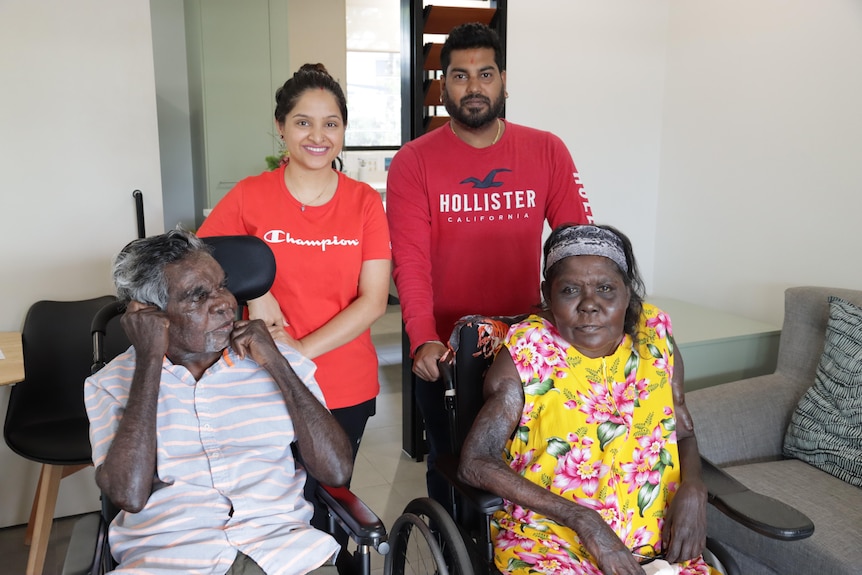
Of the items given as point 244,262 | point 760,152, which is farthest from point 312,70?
point 760,152

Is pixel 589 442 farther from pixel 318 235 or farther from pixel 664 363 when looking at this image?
pixel 318 235

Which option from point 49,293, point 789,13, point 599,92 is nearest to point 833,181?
point 789,13

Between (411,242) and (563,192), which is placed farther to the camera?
(563,192)

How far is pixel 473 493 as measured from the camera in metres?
1.74

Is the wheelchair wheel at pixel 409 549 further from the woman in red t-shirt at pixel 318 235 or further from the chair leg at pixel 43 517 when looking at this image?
the chair leg at pixel 43 517

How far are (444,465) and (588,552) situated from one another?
17.3 inches

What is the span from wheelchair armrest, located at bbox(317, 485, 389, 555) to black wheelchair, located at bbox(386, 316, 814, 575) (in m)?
0.18

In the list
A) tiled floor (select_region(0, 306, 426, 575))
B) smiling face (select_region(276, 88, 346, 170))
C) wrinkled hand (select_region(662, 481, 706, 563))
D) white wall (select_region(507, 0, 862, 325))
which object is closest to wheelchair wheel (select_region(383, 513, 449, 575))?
wrinkled hand (select_region(662, 481, 706, 563))

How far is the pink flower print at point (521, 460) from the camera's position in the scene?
179cm

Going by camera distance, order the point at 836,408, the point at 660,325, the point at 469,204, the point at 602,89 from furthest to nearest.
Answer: the point at 602,89 < the point at 836,408 < the point at 469,204 < the point at 660,325

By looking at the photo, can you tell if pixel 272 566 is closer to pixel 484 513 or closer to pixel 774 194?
pixel 484 513

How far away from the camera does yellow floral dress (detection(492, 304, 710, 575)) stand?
1731mm

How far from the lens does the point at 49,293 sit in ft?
9.39

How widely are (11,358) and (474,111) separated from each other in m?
1.71
